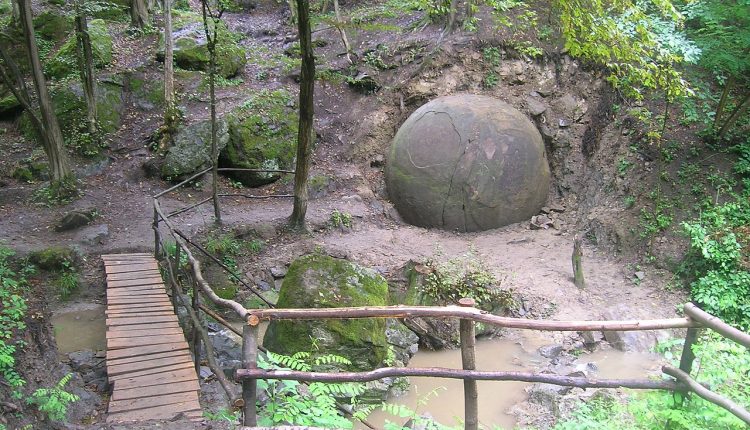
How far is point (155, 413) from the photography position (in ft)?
13.3

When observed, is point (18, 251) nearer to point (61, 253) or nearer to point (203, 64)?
point (61, 253)

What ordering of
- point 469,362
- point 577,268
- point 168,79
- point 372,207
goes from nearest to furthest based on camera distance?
point 469,362, point 577,268, point 372,207, point 168,79

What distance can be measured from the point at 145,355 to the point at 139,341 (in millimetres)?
272

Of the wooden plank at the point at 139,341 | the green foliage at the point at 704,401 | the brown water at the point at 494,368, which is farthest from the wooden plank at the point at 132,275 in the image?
the green foliage at the point at 704,401

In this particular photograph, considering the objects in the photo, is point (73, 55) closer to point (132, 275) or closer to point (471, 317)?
point (132, 275)

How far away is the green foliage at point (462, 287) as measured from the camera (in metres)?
7.58

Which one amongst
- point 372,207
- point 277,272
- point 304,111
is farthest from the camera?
point 372,207

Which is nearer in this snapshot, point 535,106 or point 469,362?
point 469,362

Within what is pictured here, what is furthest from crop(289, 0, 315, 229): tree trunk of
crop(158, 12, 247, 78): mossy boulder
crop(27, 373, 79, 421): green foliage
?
crop(158, 12, 247, 78): mossy boulder

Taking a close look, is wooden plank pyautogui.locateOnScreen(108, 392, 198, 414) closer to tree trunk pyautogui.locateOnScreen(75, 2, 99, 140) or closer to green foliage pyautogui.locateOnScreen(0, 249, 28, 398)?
green foliage pyautogui.locateOnScreen(0, 249, 28, 398)

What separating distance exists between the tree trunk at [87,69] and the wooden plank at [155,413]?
894cm

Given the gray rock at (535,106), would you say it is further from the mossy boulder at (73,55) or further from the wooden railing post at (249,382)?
the mossy boulder at (73,55)

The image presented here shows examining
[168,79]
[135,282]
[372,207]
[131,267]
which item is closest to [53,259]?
[131,267]

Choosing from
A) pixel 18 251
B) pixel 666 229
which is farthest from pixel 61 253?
pixel 666 229
